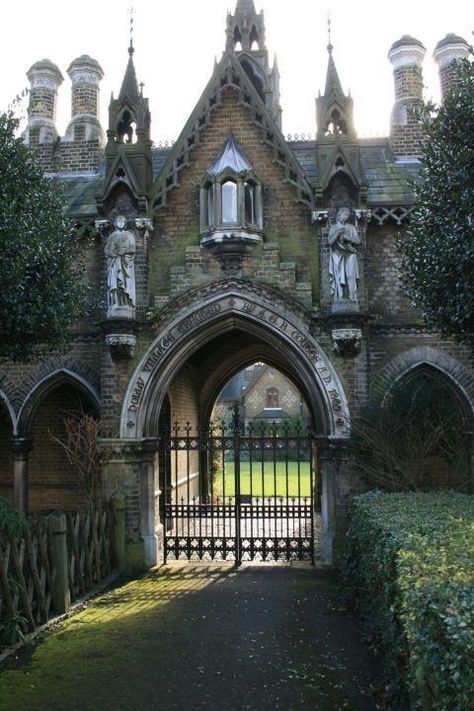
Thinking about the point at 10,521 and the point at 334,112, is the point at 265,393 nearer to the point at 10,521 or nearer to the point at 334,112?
the point at 334,112

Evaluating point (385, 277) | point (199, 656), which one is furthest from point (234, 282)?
point (199, 656)

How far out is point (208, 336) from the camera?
40.0 ft

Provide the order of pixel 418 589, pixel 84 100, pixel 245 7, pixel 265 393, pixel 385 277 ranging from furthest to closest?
1. pixel 265 393
2. pixel 245 7
3. pixel 84 100
4. pixel 385 277
5. pixel 418 589

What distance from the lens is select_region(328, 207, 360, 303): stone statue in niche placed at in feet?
37.5

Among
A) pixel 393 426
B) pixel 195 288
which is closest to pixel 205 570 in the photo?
pixel 393 426

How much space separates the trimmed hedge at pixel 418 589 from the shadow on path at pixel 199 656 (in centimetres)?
56

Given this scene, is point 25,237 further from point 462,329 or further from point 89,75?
point 89,75

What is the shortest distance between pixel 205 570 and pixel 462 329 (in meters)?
6.20

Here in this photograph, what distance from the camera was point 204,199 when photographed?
12.3m

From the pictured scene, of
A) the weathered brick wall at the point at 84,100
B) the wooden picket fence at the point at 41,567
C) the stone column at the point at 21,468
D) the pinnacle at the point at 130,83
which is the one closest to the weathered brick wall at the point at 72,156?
the weathered brick wall at the point at 84,100

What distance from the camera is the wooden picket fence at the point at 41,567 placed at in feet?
24.4

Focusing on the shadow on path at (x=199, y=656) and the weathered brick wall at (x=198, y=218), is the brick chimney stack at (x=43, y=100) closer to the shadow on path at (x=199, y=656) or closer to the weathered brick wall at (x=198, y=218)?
the weathered brick wall at (x=198, y=218)

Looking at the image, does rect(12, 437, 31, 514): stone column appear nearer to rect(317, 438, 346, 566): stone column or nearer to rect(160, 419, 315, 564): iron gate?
rect(160, 419, 315, 564): iron gate

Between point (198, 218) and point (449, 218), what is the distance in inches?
205
